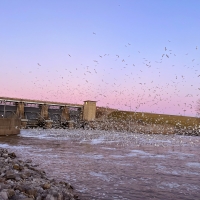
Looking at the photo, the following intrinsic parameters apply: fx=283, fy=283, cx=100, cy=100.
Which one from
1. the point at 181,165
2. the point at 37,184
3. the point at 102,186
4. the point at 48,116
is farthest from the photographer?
the point at 48,116

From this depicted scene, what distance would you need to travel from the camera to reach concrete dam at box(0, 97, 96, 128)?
60.5 m

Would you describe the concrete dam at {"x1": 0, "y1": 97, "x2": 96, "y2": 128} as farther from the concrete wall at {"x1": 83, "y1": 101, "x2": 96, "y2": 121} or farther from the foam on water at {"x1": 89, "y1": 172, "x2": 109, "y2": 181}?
the foam on water at {"x1": 89, "y1": 172, "x2": 109, "y2": 181}

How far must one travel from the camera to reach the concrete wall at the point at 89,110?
7151cm

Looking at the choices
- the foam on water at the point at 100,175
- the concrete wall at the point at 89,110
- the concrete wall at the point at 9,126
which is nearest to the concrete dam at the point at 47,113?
the concrete wall at the point at 89,110

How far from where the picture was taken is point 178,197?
33.6 feet

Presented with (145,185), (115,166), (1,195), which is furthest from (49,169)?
(1,195)

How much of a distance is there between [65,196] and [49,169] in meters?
6.02

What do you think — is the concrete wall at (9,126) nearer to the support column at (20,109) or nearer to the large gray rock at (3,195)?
the support column at (20,109)

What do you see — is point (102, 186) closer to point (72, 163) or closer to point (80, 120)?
point (72, 163)

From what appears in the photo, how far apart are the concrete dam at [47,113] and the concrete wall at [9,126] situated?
15069 mm

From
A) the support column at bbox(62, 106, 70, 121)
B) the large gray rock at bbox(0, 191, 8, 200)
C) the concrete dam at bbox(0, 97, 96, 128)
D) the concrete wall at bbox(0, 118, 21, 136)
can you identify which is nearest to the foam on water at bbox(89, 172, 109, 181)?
the large gray rock at bbox(0, 191, 8, 200)

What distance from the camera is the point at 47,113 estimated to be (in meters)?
65.7

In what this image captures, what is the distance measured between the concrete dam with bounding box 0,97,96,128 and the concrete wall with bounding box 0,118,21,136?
15069mm

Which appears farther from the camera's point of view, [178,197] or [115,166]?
[115,166]
